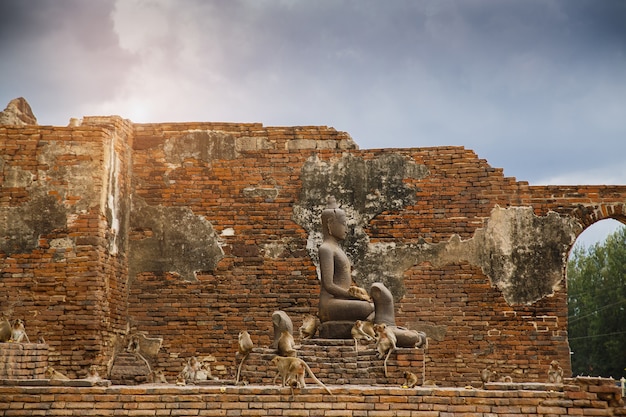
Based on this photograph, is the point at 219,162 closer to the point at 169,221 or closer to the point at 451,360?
the point at 169,221

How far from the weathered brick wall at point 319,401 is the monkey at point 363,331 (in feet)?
8.83

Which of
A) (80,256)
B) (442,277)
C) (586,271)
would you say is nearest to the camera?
(80,256)

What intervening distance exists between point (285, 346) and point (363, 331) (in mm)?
1023

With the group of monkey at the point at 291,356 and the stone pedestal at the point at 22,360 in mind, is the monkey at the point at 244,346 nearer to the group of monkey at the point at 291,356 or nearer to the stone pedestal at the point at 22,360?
the group of monkey at the point at 291,356

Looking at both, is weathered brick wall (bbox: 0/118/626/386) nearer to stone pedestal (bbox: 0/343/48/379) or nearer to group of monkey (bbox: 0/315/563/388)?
group of monkey (bbox: 0/315/563/388)

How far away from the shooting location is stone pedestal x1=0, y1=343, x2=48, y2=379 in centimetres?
968

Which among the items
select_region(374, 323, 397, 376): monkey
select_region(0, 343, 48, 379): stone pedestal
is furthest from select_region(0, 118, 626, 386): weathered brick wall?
select_region(374, 323, 397, 376): monkey

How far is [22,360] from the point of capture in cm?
1018

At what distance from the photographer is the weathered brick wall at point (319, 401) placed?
7.41 m

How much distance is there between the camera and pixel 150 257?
45.2ft

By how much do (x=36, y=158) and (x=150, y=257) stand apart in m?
2.26

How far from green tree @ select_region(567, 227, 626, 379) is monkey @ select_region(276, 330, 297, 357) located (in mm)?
16708

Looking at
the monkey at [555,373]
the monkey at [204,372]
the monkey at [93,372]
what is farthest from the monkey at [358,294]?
the monkey at [93,372]

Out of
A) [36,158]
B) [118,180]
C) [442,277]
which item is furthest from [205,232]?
[442,277]
